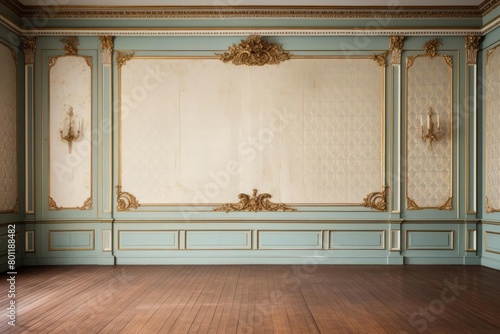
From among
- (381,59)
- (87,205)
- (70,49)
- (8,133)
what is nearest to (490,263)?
(381,59)

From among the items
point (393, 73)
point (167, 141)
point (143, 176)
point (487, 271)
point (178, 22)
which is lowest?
point (487, 271)

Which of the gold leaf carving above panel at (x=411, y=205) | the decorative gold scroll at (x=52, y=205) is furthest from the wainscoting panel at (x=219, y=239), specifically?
the gold leaf carving above panel at (x=411, y=205)

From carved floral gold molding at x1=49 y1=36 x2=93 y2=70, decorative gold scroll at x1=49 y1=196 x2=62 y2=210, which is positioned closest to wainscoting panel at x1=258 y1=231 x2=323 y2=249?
decorative gold scroll at x1=49 y1=196 x2=62 y2=210

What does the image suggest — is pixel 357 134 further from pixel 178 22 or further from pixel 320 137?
pixel 178 22

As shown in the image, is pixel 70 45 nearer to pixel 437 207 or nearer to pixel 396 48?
pixel 396 48

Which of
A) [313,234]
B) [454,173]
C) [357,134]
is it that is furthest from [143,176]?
[454,173]

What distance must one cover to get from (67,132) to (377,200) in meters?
4.46

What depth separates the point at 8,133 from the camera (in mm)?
6336

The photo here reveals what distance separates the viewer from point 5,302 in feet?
15.0

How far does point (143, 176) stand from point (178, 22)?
224 cm

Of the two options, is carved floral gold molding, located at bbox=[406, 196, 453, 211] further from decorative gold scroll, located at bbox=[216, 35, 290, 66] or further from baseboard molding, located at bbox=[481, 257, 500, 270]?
decorative gold scroll, located at bbox=[216, 35, 290, 66]

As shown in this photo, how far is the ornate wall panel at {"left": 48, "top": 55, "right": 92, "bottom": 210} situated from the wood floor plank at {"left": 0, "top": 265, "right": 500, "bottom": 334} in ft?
→ 3.35

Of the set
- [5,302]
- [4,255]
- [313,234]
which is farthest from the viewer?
[313,234]

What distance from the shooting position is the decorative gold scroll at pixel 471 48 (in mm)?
6727
